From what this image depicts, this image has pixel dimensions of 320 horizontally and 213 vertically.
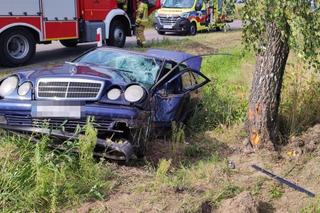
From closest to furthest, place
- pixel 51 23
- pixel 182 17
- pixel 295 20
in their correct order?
pixel 295 20, pixel 51 23, pixel 182 17

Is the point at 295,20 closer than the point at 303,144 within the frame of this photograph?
Yes

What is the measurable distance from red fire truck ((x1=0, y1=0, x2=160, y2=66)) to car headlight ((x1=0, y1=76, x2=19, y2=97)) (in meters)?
6.05

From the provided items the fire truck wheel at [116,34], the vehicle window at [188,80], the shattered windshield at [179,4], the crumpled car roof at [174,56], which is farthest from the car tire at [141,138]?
the shattered windshield at [179,4]

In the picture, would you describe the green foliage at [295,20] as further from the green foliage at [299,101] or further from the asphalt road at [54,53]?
the asphalt road at [54,53]

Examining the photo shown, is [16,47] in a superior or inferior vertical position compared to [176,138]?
superior

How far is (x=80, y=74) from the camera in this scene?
5297 mm

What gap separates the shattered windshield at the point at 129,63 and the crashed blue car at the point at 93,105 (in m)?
0.02

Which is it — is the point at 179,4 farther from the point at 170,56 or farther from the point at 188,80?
the point at 188,80

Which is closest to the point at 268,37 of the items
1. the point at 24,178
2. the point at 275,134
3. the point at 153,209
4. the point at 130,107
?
the point at 275,134

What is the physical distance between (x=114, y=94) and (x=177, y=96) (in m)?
1.17

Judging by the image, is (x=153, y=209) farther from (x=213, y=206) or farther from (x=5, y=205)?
(x=5, y=205)

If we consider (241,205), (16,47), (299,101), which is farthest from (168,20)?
(241,205)

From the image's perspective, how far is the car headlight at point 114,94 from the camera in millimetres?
4970

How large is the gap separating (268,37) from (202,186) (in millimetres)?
1898
